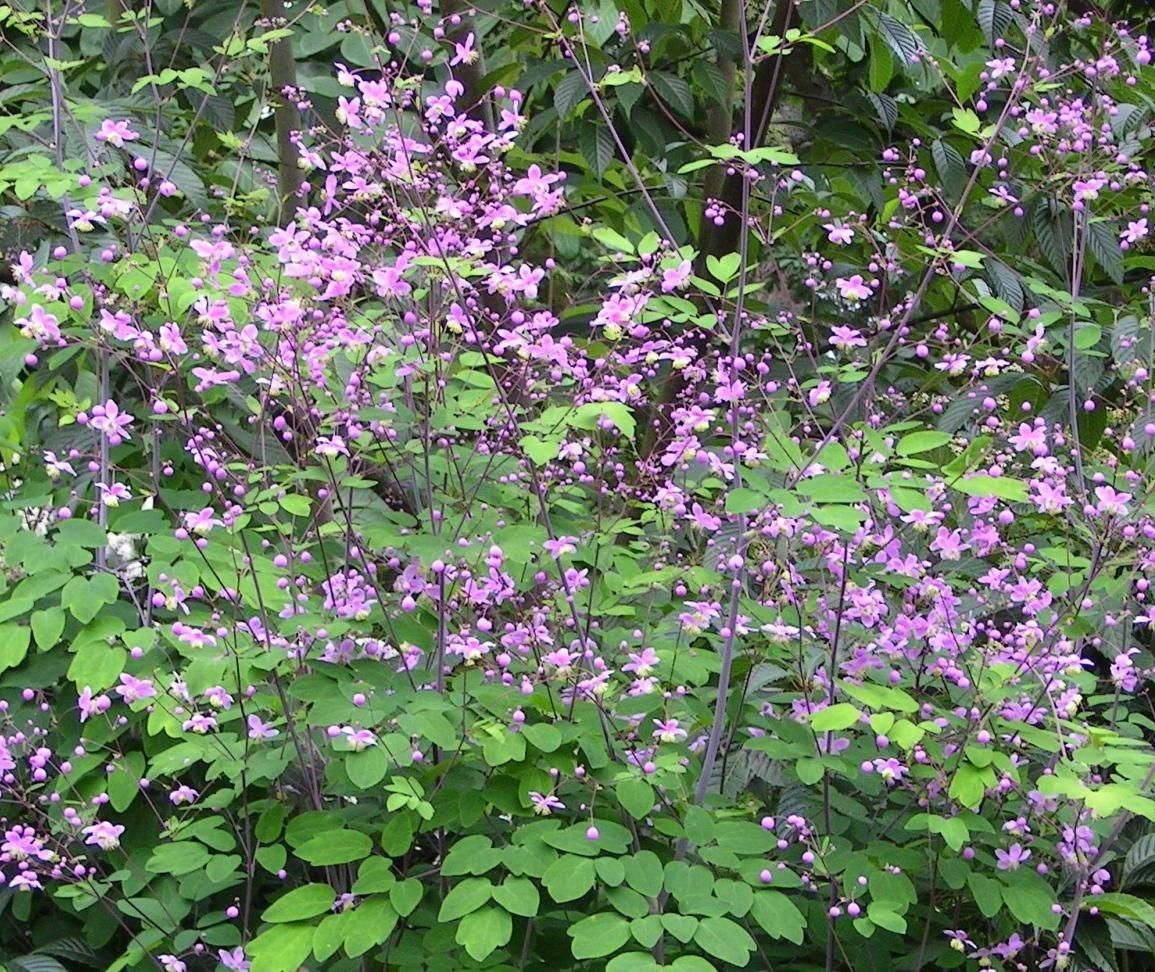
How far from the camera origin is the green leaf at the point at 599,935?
1.99m

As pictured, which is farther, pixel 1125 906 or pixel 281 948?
pixel 1125 906

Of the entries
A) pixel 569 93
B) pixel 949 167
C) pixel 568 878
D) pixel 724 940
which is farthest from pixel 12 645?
pixel 949 167

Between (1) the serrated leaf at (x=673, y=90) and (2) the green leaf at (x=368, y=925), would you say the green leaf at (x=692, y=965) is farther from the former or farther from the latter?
(1) the serrated leaf at (x=673, y=90)

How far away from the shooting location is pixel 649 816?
7.69 feet

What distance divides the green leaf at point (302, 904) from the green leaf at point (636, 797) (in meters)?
0.49

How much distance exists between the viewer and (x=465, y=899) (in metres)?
2.06

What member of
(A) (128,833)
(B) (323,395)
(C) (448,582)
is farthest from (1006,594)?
(A) (128,833)

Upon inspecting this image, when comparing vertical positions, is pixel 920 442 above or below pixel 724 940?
above


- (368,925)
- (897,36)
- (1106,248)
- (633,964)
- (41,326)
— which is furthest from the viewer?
(897,36)

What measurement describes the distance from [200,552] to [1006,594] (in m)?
1.45

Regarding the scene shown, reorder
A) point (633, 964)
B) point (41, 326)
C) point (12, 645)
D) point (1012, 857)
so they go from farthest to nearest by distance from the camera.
A: point (12, 645) → point (1012, 857) → point (41, 326) → point (633, 964)

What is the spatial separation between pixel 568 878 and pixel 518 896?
79 millimetres

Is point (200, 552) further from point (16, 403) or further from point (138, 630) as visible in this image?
point (16, 403)

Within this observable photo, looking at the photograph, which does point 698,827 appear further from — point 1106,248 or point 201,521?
point 1106,248
